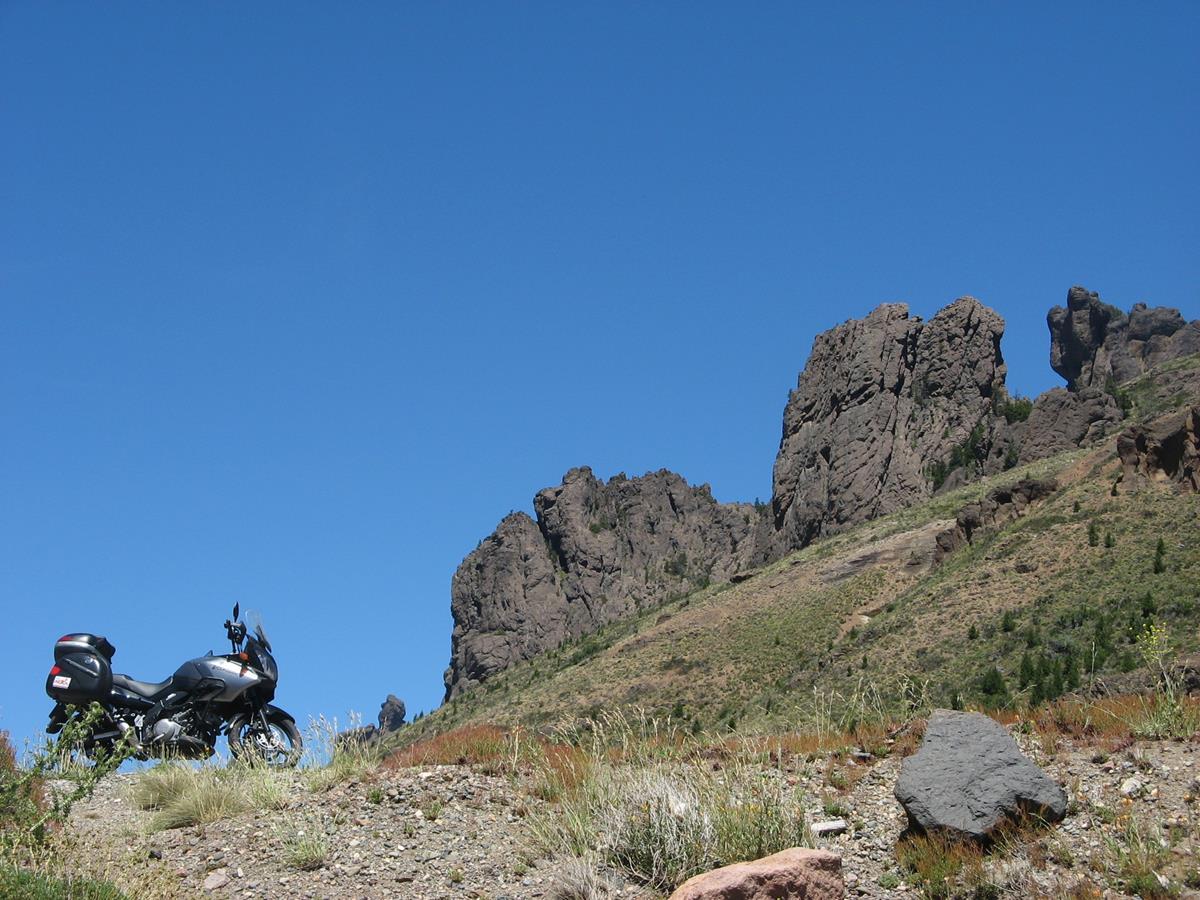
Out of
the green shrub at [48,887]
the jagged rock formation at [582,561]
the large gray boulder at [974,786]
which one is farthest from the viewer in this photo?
the jagged rock formation at [582,561]

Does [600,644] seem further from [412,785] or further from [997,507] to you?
[412,785]

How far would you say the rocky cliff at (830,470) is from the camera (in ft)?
344

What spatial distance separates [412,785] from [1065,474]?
2467 inches

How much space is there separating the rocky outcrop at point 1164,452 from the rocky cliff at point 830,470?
34.3 metres

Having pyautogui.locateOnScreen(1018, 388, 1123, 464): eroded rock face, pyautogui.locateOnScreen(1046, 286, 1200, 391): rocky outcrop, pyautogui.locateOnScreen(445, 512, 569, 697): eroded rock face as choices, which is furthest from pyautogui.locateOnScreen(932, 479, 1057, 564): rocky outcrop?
pyautogui.locateOnScreen(1046, 286, 1200, 391): rocky outcrop

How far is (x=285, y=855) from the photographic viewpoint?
10.1 metres

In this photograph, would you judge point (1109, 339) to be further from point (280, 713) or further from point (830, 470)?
point (280, 713)

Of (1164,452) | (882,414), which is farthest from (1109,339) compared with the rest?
(1164,452)

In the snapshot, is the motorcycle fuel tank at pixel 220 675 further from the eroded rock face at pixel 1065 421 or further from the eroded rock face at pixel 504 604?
the eroded rock face at pixel 504 604

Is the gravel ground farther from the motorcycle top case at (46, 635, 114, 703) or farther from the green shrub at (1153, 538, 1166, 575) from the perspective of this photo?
the green shrub at (1153, 538, 1166, 575)

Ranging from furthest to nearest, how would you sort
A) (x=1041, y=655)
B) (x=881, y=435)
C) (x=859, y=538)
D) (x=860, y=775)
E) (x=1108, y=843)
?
(x=881, y=435) < (x=859, y=538) < (x=1041, y=655) < (x=860, y=775) < (x=1108, y=843)

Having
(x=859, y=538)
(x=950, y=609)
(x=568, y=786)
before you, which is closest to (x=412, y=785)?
(x=568, y=786)

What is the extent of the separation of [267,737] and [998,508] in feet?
182

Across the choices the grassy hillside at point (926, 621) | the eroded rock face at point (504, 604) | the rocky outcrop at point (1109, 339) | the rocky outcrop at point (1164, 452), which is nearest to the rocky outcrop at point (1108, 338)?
the rocky outcrop at point (1109, 339)
